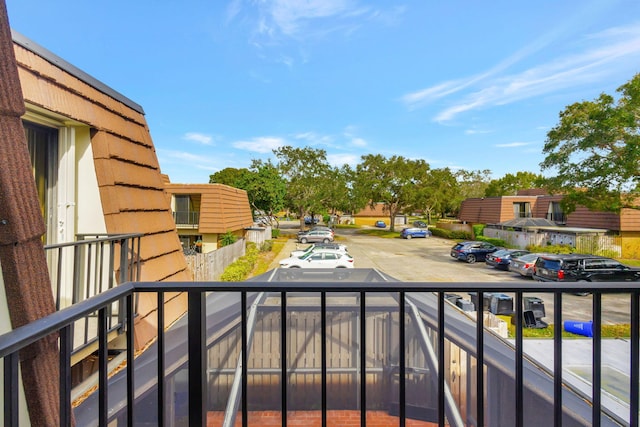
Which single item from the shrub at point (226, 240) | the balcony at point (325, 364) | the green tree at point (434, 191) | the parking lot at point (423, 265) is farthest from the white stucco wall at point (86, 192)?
the green tree at point (434, 191)

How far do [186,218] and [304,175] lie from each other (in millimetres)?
12236

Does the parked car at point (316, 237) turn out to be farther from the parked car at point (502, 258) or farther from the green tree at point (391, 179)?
the parked car at point (502, 258)

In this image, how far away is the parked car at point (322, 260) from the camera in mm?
11266

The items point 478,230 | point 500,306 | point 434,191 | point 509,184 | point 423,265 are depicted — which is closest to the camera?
point 500,306

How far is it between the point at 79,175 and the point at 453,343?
3215 mm

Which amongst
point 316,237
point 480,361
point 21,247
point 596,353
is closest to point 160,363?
point 21,247

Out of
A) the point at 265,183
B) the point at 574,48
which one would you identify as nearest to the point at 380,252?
the point at 265,183

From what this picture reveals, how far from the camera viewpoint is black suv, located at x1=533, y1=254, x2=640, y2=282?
29.7 feet

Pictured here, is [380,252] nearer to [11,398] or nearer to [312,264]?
[312,264]

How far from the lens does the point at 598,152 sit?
1093cm

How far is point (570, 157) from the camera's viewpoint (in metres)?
11.5

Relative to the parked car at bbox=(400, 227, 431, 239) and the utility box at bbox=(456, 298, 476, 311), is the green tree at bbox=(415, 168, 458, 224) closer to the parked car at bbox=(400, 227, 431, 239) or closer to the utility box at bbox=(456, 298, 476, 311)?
the parked car at bbox=(400, 227, 431, 239)

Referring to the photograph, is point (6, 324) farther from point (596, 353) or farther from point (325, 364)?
point (596, 353)

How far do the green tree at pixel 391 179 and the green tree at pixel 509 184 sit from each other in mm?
15112
